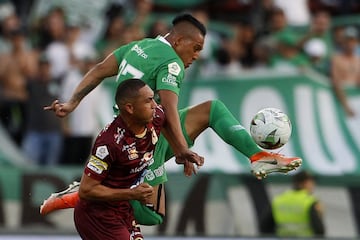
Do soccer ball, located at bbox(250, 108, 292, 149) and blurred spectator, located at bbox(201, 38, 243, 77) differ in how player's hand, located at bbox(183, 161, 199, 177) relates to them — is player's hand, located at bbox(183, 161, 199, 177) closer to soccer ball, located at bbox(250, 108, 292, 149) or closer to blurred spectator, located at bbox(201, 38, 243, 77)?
soccer ball, located at bbox(250, 108, 292, 149)

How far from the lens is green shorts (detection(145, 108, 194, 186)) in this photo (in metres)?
9.17

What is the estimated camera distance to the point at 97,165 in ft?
26.8

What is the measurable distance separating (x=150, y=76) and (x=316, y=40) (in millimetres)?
6578

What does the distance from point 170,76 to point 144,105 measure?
71cm

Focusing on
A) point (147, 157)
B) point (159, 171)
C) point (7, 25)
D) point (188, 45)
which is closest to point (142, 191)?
point (147, 157)

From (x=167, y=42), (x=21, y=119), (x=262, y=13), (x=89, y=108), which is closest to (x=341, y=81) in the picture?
(x=262, y=13)

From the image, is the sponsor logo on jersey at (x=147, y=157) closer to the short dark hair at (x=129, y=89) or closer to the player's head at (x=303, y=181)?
the short dark hair at (x=129, y=89)

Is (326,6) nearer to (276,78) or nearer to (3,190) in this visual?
(276,78)

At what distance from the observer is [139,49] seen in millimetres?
9078

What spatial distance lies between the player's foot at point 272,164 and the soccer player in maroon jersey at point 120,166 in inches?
32.5

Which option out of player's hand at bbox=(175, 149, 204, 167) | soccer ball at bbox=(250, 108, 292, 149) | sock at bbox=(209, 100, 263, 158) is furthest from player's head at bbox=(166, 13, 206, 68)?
player's hand at bbox=(175, 149, 204, 167)

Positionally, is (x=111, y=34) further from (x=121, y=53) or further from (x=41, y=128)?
(x=121, y=53)

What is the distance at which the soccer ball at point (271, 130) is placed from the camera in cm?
878

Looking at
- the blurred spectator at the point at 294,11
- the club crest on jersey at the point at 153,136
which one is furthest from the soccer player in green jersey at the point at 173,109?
the blurred spectator at the point at 294,11
